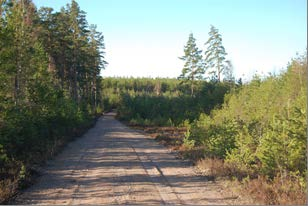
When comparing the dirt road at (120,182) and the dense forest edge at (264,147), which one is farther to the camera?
the dense forest edge at (264,147)

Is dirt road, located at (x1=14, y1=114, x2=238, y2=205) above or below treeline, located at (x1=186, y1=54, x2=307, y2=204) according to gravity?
below

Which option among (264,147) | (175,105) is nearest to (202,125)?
(264,147)

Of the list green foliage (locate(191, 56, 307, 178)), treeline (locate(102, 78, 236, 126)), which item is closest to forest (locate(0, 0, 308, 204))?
green foliage (locate(191, 56, 307, 178))

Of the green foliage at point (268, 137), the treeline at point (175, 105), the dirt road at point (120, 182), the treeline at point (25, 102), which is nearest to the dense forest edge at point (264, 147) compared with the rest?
the green foliage at point (268, 137)

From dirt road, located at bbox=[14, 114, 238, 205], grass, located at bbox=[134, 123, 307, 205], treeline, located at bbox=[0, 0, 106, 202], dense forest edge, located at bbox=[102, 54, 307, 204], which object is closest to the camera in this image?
grass, located at bbox=[134, 123, 307, 205]

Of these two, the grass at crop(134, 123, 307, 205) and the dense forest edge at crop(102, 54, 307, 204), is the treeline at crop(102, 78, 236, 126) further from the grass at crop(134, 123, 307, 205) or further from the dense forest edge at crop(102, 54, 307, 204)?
the grass at crop(134, 123, 307, 205)

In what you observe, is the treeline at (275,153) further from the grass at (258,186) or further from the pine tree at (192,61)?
the pine tree at (192,61)

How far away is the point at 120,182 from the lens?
996 cm

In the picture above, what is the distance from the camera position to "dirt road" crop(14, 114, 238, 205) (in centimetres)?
816

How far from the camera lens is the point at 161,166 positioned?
1282 centimetres

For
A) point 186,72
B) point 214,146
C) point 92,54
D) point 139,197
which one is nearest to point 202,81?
point 186,72

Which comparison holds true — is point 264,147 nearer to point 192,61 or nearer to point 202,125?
point 202,125

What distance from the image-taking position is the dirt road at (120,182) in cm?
816

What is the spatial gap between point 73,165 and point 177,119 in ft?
98.5
